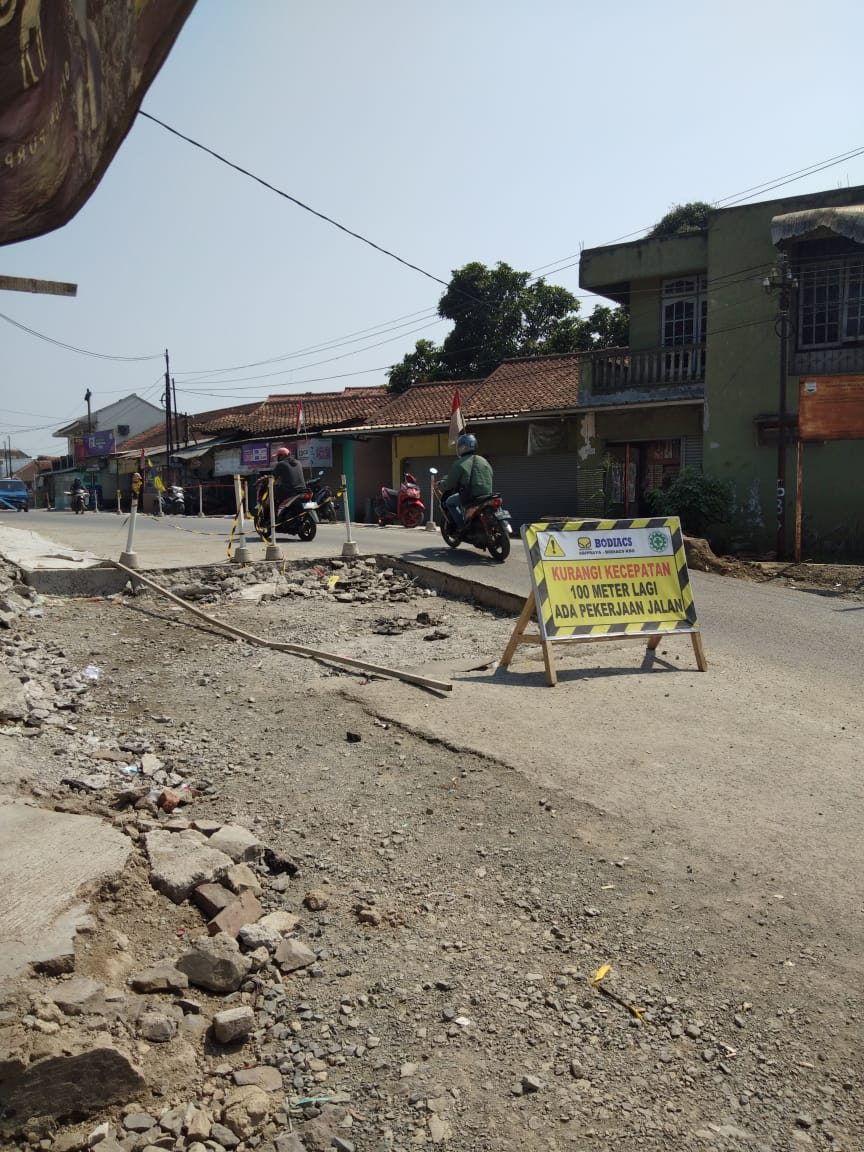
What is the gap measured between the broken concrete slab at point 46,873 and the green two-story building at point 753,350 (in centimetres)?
→ 1615

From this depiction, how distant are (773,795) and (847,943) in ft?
4.54

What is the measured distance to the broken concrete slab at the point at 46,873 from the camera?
9.82ft

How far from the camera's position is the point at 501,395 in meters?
28.9

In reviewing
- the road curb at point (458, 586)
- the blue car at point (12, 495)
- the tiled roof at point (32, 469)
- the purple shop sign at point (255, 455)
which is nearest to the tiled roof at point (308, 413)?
the purple shop sign at point (255, 455)

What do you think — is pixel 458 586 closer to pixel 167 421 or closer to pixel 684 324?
pixel 684 324

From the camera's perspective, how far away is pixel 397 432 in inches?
1238

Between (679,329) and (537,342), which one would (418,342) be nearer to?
(537,342)

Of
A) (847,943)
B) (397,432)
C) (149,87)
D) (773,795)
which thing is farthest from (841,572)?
(397,432)

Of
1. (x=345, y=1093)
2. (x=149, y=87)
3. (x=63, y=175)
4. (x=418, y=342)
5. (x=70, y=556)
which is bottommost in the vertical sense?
(x=345, y=1093)

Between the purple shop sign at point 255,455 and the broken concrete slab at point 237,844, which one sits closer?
the broken concrete slab at point 237,844

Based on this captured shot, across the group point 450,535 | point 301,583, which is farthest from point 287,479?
point 301,583

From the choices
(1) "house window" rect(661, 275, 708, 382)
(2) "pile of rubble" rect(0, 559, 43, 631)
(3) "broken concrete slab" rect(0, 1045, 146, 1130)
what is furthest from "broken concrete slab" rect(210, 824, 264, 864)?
(1) "house window" rect(661, 275, 708, 382)

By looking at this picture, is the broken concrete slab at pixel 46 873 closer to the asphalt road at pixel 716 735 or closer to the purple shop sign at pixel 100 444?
the asphalt road at pixel 716 735

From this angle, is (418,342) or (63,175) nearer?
(63,175)
